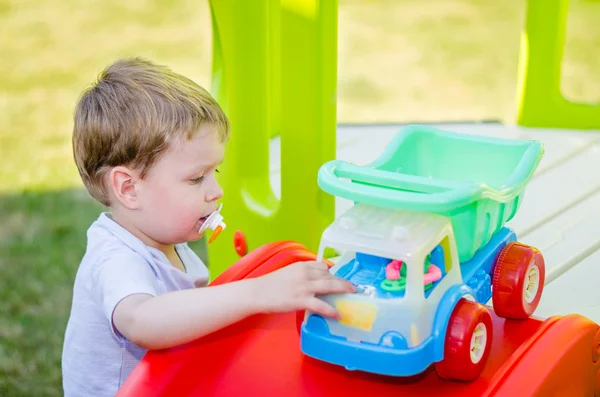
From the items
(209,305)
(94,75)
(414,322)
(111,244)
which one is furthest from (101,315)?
(94,75)

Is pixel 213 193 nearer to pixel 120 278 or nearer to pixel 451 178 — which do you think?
pixel 120 278

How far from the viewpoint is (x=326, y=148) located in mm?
1285

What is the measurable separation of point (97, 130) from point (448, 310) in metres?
0.47

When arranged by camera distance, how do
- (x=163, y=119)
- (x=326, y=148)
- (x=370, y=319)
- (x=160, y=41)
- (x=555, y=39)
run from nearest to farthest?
(x=370, y=319)
(x=163, y=119)
(x=326, y=148)
(x=555, y=39)
(x=160, y=41)

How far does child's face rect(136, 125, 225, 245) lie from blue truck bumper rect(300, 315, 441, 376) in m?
0.24

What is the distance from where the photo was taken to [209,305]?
0.91 m

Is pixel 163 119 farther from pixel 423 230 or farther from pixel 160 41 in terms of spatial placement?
pixel 160 41

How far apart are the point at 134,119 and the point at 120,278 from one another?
19 cm

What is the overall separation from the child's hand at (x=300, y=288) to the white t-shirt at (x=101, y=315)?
0.18m

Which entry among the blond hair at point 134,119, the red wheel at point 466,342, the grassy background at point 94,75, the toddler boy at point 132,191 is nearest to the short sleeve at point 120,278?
the toddler boy at point 132,191

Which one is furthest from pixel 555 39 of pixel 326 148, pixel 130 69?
pixel 130 69

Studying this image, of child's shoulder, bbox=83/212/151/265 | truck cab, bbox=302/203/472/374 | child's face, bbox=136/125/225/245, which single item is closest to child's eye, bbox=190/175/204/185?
child's face, bbox=136/125/225/245

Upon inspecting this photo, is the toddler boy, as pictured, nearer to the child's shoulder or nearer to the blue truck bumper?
the child's shoulder

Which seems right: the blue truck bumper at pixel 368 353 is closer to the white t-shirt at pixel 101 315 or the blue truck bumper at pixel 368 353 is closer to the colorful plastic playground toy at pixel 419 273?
the colorful plastic playground toy at pixel 419 273
